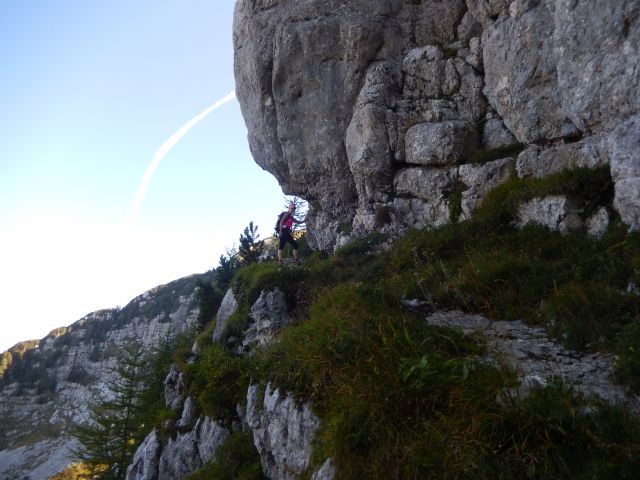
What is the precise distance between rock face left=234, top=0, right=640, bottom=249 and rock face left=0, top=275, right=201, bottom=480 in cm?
4638

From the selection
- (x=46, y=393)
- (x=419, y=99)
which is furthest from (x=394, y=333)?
(x=46, y=393)

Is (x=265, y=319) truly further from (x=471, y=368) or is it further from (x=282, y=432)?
(x=471, y=368)

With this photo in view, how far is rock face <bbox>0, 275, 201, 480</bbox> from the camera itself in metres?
63.0

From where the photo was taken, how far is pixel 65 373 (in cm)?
7650

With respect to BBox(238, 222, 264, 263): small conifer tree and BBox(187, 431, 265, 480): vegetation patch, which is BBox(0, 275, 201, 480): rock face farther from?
BBox(187, 431, 265, 480): vegetation patch

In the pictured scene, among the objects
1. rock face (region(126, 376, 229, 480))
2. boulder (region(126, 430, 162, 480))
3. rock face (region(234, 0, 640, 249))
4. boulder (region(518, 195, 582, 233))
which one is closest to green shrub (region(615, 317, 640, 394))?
Answer: rock face (region(234, 0, 640, 249))

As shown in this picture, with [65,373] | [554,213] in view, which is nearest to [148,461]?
[554,213]

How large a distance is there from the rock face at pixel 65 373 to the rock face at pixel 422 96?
46377 mm

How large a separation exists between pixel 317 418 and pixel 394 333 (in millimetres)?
1572

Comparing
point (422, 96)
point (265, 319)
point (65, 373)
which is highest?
point (65, 373)

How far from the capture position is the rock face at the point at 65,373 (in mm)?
63031

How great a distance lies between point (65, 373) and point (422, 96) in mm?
84793

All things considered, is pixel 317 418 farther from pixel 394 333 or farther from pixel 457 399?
pixel 457 399

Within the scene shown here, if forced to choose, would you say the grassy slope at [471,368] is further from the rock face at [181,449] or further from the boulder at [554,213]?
the rock face at [181,449]
